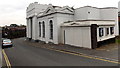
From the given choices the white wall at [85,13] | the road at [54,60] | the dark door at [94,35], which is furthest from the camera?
the white wall at [85,13]

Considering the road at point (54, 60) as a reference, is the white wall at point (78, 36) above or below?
above

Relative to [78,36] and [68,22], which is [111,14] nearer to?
[68,22]

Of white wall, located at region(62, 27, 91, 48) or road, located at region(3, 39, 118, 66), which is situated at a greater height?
white wall, located at region(62, 27, 91, 48)

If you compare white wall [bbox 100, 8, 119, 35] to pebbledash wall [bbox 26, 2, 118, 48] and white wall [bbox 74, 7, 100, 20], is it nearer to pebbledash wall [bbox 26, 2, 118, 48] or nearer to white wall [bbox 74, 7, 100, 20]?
pebbledash wall [bbox 26, 2, 118, 48]

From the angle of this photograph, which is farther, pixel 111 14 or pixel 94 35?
pixel 111 14

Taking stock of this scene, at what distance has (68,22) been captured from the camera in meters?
18.6

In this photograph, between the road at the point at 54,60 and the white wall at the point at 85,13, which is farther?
the white wall at the point at 85,13

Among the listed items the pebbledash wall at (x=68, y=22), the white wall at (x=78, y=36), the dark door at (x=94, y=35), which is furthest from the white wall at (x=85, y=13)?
the dark door at (x=94, y=35)

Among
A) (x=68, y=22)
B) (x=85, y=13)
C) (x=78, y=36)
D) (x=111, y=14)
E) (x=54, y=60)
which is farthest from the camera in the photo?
(x=111, y=14)

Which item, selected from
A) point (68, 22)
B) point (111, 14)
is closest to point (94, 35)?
point (68, 22)

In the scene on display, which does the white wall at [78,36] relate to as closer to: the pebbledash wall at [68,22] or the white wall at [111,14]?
the pebbledash wall at [68,22]

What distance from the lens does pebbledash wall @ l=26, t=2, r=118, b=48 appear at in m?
15.0

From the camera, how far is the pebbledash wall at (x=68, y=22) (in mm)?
15012

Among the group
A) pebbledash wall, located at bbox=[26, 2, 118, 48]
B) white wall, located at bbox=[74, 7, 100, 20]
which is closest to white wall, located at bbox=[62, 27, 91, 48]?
pebbledash wall, located at bbox=[26, 2, 118, 48]
